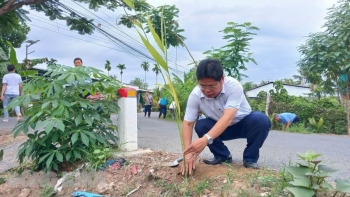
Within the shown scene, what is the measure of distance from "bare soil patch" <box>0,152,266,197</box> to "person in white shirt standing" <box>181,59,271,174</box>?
0.14 meters

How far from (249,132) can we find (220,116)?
0.27 m

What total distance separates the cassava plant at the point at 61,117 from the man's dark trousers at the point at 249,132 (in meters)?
0.97

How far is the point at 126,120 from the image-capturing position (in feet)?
11.6

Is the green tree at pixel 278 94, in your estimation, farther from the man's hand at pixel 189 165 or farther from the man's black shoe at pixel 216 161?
the man's hand at pixel 189 165

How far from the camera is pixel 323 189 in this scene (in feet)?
6.45

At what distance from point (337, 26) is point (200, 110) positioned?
1000cm

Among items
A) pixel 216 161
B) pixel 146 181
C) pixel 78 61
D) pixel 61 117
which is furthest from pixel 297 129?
pixel 61 117

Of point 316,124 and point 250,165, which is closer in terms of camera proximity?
point 250,165

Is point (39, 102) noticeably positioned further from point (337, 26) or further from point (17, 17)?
point (337, 26)

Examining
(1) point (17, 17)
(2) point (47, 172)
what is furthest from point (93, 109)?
(1) point (17, 17)

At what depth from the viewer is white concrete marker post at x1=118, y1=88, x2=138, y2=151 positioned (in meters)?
3.52

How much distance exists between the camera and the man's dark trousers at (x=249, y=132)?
2.64 meters

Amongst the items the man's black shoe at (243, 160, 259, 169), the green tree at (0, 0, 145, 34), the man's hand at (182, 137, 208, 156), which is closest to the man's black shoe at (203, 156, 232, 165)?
the man's black shoe at (243, 160, 259, 169)

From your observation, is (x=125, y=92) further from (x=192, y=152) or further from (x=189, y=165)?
(x=192, y=152)
